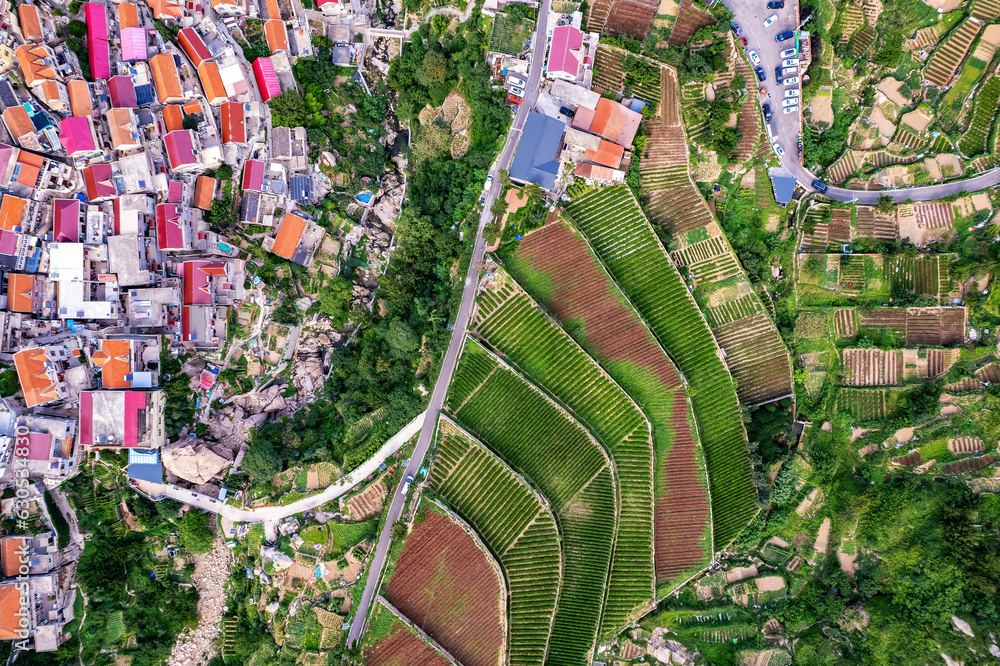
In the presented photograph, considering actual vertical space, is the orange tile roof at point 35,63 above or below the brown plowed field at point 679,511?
above

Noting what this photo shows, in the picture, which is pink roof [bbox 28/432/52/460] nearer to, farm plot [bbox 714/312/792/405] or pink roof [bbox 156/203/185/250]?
pink roof [bbox 156/203/185/250]

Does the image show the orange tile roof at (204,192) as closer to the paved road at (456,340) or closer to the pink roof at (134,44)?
the pink roof at (134,44)

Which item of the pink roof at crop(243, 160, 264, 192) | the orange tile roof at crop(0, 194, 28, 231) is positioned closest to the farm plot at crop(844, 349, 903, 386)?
the pink roof at crop(243, 160, 264, 192)

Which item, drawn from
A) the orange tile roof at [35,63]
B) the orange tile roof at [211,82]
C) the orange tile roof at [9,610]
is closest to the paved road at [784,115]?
the orange tile roof at [211,82]

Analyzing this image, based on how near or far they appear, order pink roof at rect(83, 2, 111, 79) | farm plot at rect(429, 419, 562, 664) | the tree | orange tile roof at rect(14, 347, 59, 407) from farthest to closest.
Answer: the tree → pink roof at rect(83, 2, 111, 79) → farm plot at rect(429, 419, 562, 664) → orange tile roof at rect(14, 347, 59, 407)

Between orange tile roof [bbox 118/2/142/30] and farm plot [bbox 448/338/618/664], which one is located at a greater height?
orange tile roof [bbox 118/2/142/30]

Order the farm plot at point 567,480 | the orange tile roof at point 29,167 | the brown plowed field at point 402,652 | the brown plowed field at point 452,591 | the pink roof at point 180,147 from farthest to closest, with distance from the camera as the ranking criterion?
1. the pink roof at point 180,147
2. the farm plot at point 567,480
3. the orange tile roof at point 29,167
4. the brown plowed field at point 452,591
5. the brown plowed field at point 402,652

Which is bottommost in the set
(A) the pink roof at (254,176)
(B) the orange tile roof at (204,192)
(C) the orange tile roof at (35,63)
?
(B) the orange tile roof at (204,192)
